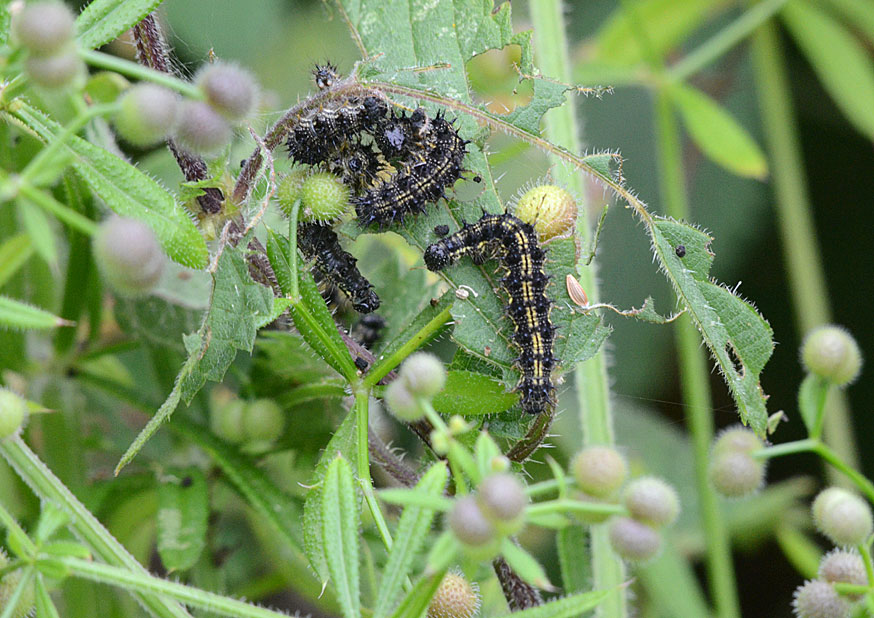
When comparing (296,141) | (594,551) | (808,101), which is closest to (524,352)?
(296,141)

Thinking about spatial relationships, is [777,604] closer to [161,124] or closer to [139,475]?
[139,475]

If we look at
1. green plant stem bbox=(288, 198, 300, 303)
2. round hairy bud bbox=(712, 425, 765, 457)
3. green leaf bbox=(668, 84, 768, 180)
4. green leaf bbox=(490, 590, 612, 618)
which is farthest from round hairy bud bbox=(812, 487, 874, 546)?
green leaf bbox=(668, 84, 768, 180)

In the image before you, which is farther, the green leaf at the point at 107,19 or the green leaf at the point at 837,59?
the green leaf at the point at 837,59

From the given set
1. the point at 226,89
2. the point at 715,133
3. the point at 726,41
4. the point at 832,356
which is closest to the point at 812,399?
the point at 832,356

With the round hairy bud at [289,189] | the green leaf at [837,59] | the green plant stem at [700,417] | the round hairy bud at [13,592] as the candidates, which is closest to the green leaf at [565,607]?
the round hairy bud at [13,592]

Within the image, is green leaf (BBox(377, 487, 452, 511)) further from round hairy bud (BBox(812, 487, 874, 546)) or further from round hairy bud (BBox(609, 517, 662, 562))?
round hairy bud (BBox(812, 487, 874, 546))

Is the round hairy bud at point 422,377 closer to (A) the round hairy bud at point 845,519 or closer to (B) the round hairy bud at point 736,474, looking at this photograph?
(B) the round hairy bud at point 736,474

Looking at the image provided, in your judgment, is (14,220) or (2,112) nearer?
(2,112)
